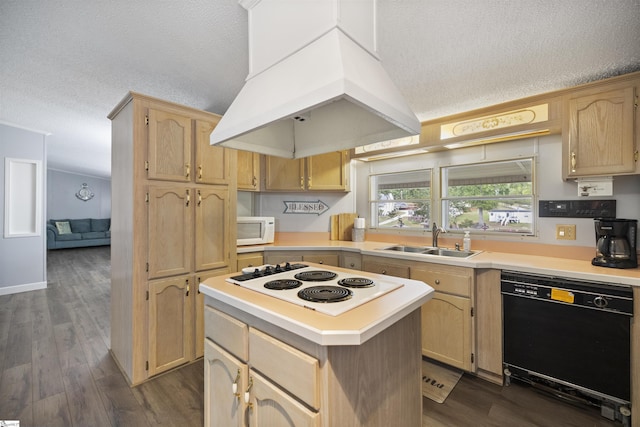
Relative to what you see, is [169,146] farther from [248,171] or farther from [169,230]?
[248,171]

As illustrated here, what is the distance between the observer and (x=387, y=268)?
→ 257 cm

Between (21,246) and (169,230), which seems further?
(21,246)

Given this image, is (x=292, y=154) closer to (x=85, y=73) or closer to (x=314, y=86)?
(x=314, y=86)

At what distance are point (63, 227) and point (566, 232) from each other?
38.6ft

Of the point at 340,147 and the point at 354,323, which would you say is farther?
the point at 340,147

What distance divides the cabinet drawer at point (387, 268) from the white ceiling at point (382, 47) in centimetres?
149

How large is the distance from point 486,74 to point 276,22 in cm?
154

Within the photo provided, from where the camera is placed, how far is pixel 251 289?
1.33 meters

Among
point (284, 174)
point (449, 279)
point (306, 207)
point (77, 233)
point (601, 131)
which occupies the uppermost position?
point (601, 131)

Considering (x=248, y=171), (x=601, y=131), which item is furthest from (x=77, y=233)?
(x=601, y=131)

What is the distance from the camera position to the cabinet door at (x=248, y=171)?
303cm

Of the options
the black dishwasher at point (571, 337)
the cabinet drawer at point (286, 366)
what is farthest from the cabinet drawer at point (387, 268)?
the cabinet drawer at point (286, 366)

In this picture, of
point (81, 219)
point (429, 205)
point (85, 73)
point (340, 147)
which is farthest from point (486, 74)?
point (81, 219)

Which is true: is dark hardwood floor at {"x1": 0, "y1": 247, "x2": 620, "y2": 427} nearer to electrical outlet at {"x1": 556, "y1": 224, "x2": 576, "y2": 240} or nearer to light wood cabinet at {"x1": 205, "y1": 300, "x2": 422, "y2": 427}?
light wood cabinet at {"x1": 205, "y1": 300, "x2": 422, "y2": 427}
